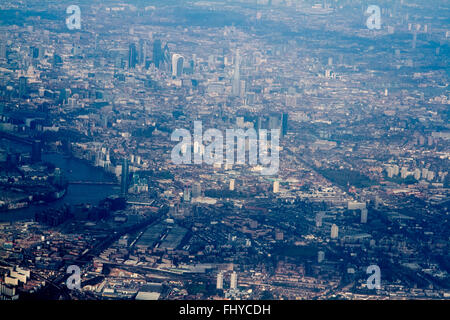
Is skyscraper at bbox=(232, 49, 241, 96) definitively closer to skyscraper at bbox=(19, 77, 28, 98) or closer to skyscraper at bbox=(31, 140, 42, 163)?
skyscraper at bbox=(19, 77, 28, 98)

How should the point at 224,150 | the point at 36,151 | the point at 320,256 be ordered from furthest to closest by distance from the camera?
the point at 224,150, the point at 36,151, the point at 320,256

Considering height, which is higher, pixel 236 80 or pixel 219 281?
pixel 236 80

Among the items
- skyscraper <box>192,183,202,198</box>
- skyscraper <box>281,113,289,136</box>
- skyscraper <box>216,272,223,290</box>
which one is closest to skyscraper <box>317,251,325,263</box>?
skyscraper <box>216,272,223,290</box>

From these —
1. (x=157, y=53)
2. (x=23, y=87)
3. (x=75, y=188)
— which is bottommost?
(x=75, y=188)

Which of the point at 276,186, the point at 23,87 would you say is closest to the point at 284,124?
the point at 276,186

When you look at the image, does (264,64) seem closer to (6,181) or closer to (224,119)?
(224,119)

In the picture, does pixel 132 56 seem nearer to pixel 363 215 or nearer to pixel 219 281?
pixel 363 215
